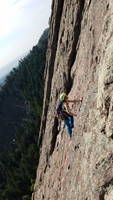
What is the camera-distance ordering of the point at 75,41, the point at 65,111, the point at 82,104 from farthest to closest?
the point at 75,41 < the point at 65,111 < the point at 82,104

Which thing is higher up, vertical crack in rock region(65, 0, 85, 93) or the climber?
vertical crack in rock region(65, 0, 85, 93)

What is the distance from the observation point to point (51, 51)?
116 ft

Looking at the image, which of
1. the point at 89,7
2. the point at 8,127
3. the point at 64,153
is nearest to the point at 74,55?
the point at 89,7

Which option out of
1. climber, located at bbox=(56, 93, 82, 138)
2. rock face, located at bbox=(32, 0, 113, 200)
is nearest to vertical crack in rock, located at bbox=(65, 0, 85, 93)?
rock face, located at bbox=(32, 0, 113, 200)

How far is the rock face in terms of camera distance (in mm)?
14133

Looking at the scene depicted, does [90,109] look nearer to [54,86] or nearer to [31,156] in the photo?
[54,86]

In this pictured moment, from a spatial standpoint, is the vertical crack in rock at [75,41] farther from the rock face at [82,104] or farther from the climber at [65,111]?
the climber at [65,111]

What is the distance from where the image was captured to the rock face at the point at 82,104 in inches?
556

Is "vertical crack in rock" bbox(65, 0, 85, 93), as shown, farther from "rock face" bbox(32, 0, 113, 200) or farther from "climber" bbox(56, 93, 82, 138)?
"climber" bbox(56, 93, 82, 138)

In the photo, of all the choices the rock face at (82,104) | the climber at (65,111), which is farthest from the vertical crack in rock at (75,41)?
the climber at (65,111)

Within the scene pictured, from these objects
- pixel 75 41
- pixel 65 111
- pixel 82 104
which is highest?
pixel 75 41

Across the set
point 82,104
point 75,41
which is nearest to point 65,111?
point 82,104

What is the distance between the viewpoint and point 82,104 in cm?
2019

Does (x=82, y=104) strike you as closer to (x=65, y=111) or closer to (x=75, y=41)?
(x=65, y=111)
